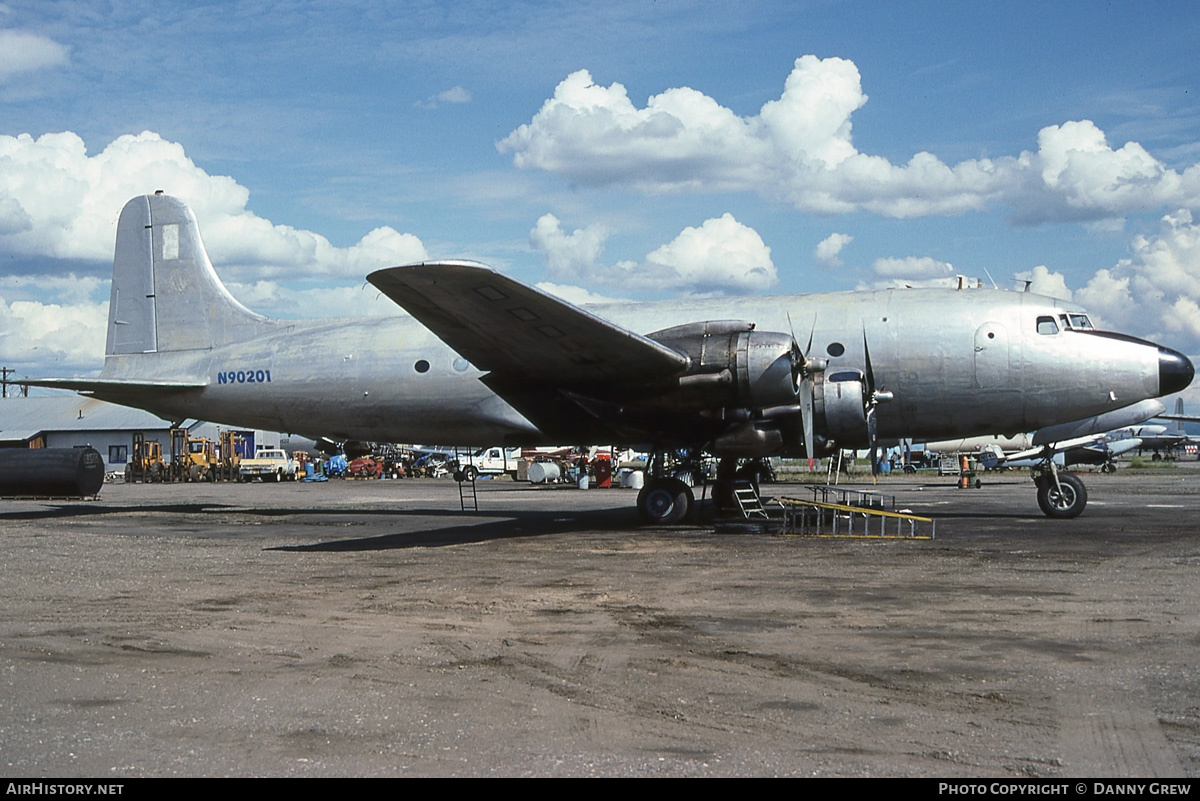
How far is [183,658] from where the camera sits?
6770 mm

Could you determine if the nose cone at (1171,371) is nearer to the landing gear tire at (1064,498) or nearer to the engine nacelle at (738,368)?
the landing gear tire at (1064,498)

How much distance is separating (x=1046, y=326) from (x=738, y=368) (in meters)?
5.49

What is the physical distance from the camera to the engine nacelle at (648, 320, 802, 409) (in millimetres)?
14570

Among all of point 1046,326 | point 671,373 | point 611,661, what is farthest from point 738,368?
point 611,661

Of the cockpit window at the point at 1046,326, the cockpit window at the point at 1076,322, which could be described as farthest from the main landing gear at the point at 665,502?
the cockpit window at the point at 1076,322

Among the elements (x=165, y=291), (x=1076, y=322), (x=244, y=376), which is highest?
(x=165, y=291)

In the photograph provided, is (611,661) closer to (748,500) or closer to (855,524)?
(748,500)

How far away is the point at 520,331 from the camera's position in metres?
14.4

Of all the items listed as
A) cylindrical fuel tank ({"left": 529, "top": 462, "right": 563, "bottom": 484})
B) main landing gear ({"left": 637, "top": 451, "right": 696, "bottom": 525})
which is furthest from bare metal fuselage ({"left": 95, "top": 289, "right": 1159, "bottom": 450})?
cylindrical fuel tank ({"left": 529, "top": 462, "right": 563, "bottom": 484})

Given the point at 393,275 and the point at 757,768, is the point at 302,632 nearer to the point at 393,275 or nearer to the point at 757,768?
the point at 757,768

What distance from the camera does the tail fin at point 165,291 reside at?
2048cm

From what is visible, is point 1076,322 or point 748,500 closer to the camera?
point 1076,322

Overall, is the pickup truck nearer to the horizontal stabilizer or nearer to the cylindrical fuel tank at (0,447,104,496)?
the cylindrical fuel tank at (0,447,104,496)
